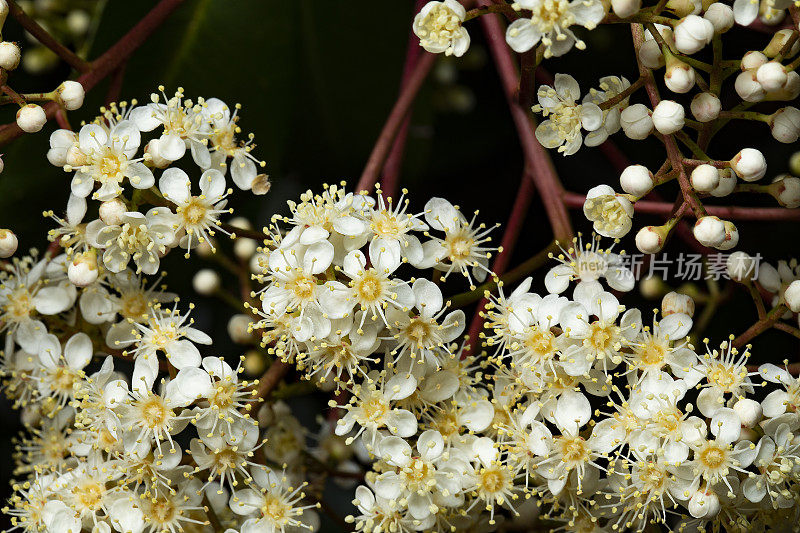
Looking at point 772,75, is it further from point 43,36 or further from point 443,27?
point 43,36

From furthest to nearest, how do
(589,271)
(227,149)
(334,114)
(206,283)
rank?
(334,114) < (206,283) < (227,149) < (589,271)

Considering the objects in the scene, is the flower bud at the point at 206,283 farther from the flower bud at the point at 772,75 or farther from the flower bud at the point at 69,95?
the flower bud at the point at 772,75

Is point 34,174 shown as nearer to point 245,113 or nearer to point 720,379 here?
point 245,113

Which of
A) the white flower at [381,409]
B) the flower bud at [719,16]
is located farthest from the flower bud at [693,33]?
the white flower at [381,409]

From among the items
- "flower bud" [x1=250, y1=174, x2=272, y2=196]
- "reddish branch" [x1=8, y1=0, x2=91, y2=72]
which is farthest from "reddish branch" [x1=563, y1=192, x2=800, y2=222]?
"reddish branch" [x1=8, y1=0, x2=91, y2=72]

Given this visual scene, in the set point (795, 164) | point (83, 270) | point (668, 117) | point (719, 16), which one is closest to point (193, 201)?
point (83, 270)

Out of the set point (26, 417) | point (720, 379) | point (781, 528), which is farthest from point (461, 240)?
point (26, 417)
